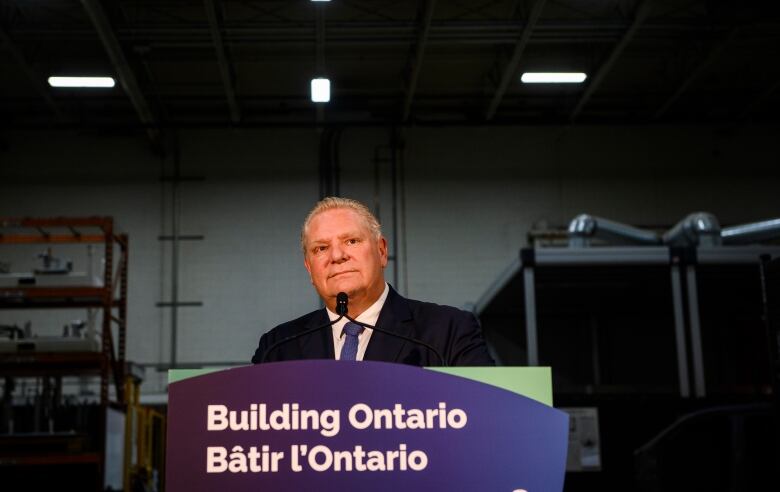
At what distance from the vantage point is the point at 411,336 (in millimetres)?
1763

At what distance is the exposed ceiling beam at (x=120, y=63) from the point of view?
303 inches

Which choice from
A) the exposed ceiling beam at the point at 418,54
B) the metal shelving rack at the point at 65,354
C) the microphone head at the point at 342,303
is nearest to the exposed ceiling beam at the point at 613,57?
the exposed ceiling beam at the point at 418,54

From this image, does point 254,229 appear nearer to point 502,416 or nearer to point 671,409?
point 671,409

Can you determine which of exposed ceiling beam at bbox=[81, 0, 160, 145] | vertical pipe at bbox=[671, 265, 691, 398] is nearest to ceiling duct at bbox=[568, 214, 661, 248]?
vertical pipe at bbox=[671, 265, 691, 398]

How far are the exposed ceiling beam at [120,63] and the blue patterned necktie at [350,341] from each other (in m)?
6.51

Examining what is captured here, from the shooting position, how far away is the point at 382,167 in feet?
35.0

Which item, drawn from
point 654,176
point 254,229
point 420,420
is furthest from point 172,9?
point 420,420

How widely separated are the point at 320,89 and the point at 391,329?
784 cm

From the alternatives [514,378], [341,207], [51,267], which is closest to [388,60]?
[51,267]

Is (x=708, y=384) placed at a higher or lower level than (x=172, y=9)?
lower

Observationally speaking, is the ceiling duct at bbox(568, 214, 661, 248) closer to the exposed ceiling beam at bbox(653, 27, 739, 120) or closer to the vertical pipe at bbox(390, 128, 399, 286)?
the exposed ceiling beam at bbox(653, 27, 739, 120)

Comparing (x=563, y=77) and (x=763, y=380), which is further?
(x=563, y=77)

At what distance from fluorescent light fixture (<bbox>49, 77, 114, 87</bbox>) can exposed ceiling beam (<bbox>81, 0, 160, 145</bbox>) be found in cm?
15

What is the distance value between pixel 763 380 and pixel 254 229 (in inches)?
227
